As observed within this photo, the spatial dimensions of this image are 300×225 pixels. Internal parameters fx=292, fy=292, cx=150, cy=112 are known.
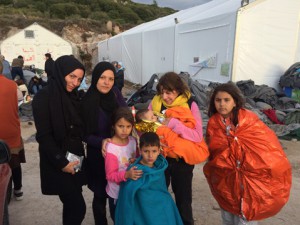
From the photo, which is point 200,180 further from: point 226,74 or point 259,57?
point 259,57

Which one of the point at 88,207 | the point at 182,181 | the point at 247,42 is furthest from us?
the point at 247,42

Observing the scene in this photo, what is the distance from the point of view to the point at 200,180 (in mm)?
4594

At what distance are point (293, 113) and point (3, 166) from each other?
692cm

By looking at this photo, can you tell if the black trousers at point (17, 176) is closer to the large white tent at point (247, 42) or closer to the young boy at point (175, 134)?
the young boy at point (175, 134)

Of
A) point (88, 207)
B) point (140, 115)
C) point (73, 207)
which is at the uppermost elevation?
point (140, 115)

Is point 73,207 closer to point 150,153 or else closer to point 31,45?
point 150,153

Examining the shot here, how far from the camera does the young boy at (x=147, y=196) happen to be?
2.15m

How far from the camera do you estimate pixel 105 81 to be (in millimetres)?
2463

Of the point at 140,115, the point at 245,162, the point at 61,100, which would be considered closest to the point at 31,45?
the point at 61,100

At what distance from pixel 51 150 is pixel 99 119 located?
0.49 metres

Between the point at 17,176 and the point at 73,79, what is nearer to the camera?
the point at 73,79

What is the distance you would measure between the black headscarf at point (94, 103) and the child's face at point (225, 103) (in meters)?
0.93

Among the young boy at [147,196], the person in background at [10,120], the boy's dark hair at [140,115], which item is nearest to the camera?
the young boy at [147,196]

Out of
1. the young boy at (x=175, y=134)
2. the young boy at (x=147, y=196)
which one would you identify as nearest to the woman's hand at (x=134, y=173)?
the young boy at (x=147, y=196)
